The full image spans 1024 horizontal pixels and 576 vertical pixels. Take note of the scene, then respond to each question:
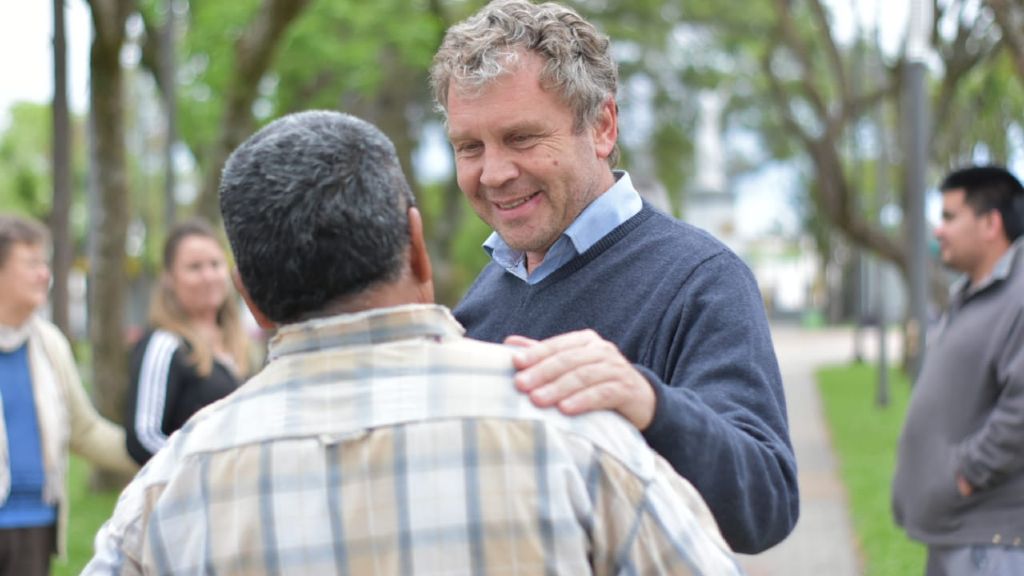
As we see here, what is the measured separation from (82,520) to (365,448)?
930 cm

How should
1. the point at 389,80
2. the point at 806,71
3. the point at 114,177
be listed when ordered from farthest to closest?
the point at 389,80 → the point at 806,71 → the point at 114,177

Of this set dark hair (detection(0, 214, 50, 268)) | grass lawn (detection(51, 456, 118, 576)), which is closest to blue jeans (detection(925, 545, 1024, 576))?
dark hair (detection(0, 214, 50, 268))

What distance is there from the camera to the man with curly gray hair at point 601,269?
2.13 m

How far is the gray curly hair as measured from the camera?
2.44 m

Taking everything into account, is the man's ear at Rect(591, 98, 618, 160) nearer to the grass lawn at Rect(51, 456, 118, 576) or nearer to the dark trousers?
the dark trousers

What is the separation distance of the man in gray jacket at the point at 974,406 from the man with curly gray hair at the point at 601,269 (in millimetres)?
Result: 2409

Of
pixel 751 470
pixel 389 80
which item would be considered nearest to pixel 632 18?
pixel 389 80

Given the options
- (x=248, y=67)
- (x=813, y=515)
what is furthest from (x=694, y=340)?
(x=813, y=515)

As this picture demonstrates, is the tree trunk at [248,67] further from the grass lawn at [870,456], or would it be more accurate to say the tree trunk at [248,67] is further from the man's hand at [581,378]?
the man's hand at [581,378]

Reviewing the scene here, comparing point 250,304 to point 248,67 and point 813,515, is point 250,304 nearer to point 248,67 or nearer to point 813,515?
point 248,67

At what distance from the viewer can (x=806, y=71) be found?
18.3m

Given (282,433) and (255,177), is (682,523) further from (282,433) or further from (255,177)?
(255,177)

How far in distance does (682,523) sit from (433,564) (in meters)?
0.34

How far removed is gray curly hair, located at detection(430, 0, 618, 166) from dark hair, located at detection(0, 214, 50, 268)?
3.54 m
